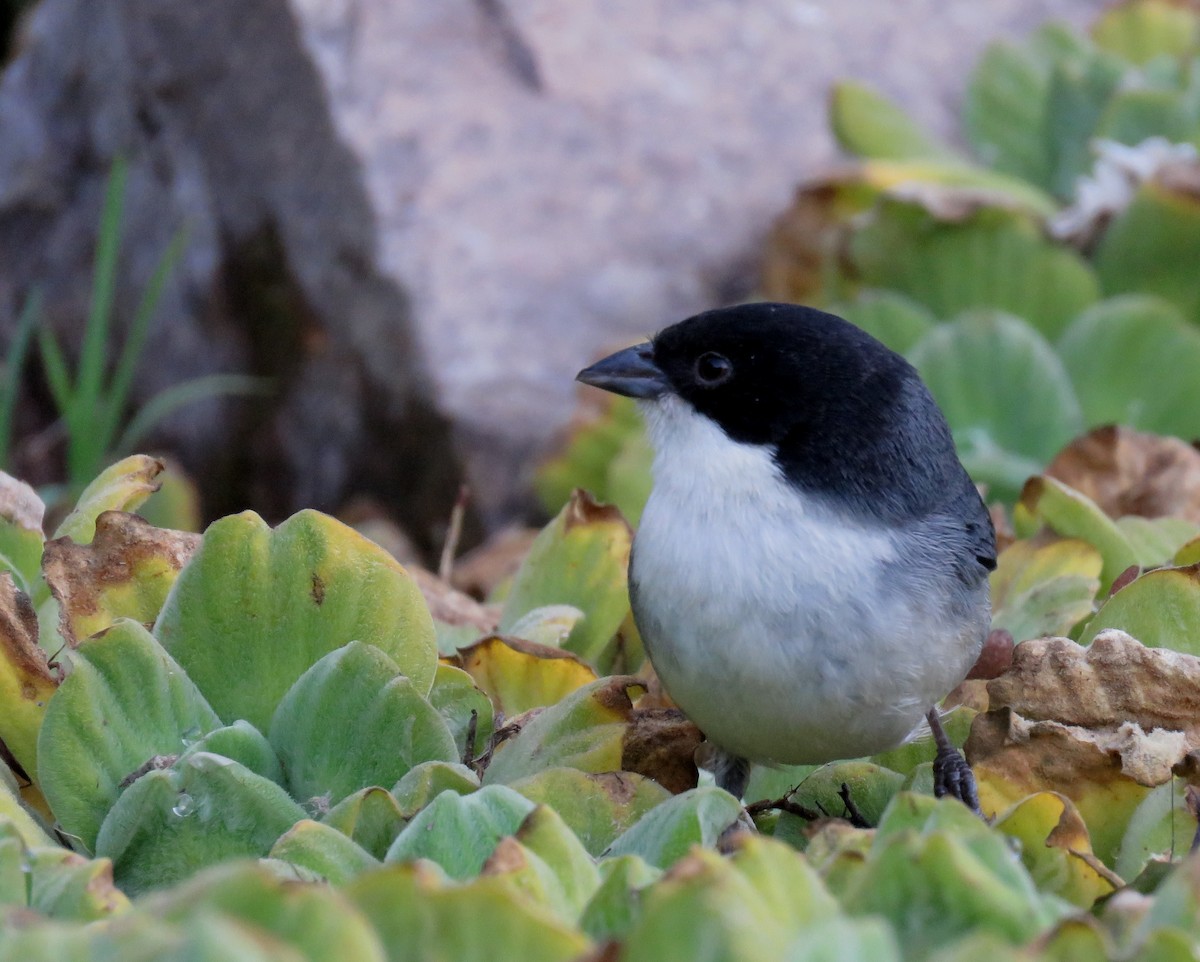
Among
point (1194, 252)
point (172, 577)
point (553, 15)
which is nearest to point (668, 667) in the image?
point (172, 577)

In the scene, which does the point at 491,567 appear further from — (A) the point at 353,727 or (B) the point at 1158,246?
(B) the point at 1158,246

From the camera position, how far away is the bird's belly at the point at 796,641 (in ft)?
7.45

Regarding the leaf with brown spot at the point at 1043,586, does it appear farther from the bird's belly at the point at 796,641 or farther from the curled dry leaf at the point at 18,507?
the curled dry leaf at the point at 18,507

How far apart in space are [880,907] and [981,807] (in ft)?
2.40

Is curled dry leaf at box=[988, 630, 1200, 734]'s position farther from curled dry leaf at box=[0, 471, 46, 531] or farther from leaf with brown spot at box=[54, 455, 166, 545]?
curled dry leaf at box=[0, 471, 46, 531]

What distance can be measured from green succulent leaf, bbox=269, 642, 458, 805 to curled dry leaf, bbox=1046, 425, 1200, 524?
70.7 inches

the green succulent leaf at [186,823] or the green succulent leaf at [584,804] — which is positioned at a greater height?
the green succulent leaf at [186,823]

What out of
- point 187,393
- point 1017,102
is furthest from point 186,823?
point 1017,102

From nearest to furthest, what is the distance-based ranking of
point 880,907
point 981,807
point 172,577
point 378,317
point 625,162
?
point 880,907 → point 981,807 → point 172,577 → point 378,317 → point 625,162

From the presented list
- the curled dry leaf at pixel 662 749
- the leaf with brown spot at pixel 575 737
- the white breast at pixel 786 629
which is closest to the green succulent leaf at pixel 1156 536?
the white breast at pixel 786 629

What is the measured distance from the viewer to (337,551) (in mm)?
2264

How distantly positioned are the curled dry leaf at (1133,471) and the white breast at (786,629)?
3.47ft

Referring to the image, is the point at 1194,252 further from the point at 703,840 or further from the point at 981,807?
the point at 703,840

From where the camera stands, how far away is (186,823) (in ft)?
6.40
